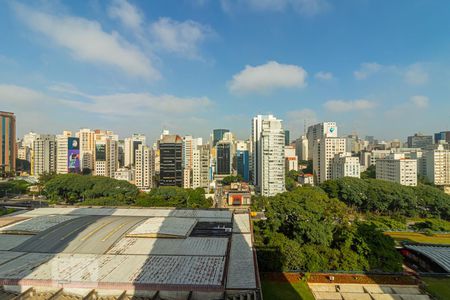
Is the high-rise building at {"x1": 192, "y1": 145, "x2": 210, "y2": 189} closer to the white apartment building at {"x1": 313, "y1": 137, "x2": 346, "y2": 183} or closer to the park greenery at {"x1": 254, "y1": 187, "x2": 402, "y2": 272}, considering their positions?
the white apartment building at {"x1": 313, "y1": 137, "x2": 346, "y2": 183}

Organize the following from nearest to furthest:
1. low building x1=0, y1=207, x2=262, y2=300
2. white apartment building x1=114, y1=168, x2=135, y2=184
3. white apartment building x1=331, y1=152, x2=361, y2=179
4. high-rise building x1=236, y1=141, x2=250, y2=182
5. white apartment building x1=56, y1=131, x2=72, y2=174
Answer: low building x1=0, y1=207, x2=262, y2=300, white apartment building x1=331, y1=152, x2=361, y2=179, white apartment building x1=114, y1=168, x2=135, y2=184, white apartment building x1=56, y1=131, x2=72, y2=174, high-rise building x1=236, y1=141, x2=250, y2=182

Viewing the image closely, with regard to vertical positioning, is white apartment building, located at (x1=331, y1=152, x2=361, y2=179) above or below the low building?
A: above

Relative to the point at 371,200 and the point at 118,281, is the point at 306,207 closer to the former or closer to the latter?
the point at 118,281

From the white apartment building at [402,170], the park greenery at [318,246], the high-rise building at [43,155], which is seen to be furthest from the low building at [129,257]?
the high-rise building at [43,155]

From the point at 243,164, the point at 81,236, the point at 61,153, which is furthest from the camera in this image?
the point at 243,164

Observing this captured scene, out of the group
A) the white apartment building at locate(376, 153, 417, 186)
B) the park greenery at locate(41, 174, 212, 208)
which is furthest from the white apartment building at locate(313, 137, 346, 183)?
the park greenery at locate(41, 174, 212, 208)

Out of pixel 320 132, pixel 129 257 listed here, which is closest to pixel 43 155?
pixel 129 257

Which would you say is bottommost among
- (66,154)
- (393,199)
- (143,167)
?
(393,199)

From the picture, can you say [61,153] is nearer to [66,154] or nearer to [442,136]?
[66,154]
